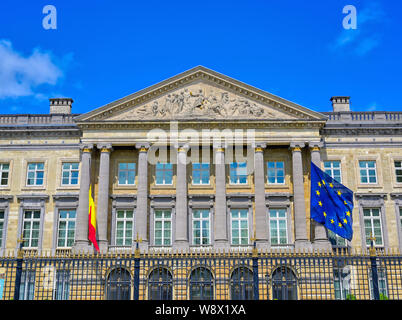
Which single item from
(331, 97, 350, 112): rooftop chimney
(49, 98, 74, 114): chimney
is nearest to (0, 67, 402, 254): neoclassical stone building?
(331, 97, 350, 112): rooftop chimney

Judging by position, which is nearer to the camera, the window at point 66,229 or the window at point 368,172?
the window at point 66,229

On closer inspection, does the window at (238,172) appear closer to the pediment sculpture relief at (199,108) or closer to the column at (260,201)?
the column at (260,201)

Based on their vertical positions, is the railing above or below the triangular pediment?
below

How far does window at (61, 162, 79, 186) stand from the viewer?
124ft

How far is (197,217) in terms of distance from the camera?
36.8 m

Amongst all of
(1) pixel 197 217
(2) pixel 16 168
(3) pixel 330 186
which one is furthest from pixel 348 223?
(2) pixel 16 168

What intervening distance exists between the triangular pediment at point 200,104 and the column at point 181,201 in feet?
8.94

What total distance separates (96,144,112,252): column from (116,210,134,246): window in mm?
1251

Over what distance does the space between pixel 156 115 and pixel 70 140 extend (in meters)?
6.80

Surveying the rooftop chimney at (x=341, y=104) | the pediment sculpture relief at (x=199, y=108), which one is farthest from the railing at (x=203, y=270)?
the rooftop chimney at (x=341, y=104)

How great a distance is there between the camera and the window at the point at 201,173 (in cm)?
3756

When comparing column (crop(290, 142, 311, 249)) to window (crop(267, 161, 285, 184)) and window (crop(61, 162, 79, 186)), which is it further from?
window (crop(61, 162, 79, 186))

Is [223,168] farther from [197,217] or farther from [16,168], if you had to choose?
[16,168]

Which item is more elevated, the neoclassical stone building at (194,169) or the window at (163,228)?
the neoclassical stone building at (194,169)
